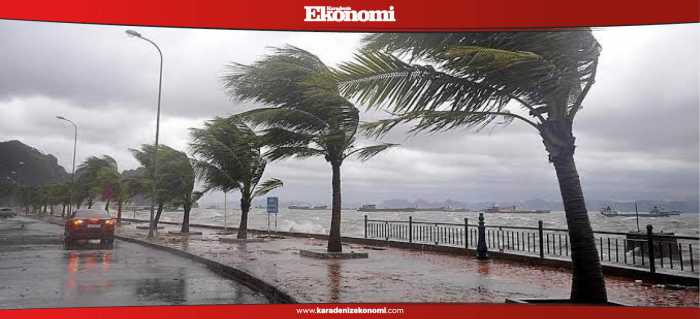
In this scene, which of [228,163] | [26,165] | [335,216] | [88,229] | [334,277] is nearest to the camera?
[26,165]

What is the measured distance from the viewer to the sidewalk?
615 cm

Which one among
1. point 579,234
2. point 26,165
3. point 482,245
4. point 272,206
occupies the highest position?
point 26,165

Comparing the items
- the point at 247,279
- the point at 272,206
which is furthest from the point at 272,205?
the point at 247,279

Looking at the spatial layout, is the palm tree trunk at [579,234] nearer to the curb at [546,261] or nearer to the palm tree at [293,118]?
the curb at [546,261]

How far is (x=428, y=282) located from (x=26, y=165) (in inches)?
227

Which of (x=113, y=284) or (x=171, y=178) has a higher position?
(x=171, y=178)

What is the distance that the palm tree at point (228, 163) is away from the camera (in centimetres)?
1828

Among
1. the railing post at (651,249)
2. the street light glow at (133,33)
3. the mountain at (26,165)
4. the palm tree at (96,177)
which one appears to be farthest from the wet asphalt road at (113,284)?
the palm tree at (96,177)

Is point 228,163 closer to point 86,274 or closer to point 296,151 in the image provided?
point 296,151

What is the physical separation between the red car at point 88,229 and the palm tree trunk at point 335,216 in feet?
29.2

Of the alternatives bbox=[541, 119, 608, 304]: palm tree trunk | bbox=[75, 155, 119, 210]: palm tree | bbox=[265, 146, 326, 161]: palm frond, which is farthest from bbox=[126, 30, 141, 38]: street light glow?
bbox=[75, 155, 119, 210]: palm tree

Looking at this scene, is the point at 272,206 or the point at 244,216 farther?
the point at 272,206

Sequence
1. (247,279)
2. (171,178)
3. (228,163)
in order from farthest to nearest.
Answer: (171,178)
(228,163)
(247,279)

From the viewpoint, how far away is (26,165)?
19.2ft
